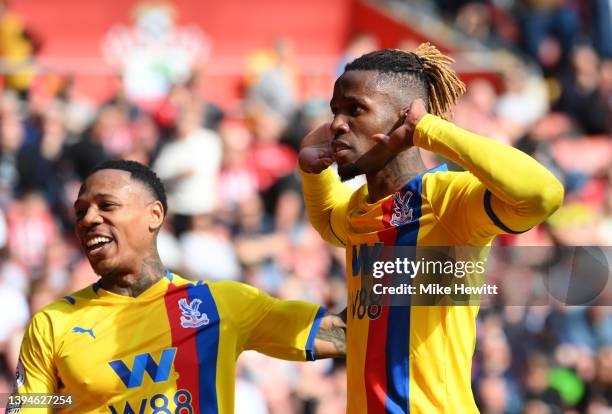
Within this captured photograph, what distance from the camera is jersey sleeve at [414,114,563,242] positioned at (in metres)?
4.61

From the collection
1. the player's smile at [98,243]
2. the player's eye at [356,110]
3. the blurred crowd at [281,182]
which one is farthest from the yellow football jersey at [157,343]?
the blurred crowd at [281,182]

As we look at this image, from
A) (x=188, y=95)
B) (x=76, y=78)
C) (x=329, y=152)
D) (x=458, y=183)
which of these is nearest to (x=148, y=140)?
(x=188, y=95)

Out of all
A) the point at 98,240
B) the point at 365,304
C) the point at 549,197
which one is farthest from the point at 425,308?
the point at 98,240

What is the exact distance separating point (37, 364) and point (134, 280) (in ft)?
1.89

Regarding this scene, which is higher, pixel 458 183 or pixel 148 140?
pixel 148 140

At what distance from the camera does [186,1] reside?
1747 cm

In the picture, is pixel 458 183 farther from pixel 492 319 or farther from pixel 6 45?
pixel 6 45

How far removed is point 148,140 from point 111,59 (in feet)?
14.2

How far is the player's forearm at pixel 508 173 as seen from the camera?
460 centimetres

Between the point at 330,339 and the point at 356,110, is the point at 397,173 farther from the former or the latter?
the point at 330,339

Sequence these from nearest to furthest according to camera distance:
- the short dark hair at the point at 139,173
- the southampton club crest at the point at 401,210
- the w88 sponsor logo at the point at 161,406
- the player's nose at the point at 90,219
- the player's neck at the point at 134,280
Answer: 1. the southampton club crest at the point at 401,210
2. the w88 sponsor logo at the point at 161,406
3. the player's nose at the point at 90,219
4. the player's neck at the point at 134,280
5. the short dark hair at the point at 139,173

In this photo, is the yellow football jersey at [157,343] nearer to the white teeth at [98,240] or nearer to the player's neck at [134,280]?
the player's neck at [134,280]

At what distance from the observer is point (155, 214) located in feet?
19.5

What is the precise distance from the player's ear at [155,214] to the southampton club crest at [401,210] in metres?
1.23
